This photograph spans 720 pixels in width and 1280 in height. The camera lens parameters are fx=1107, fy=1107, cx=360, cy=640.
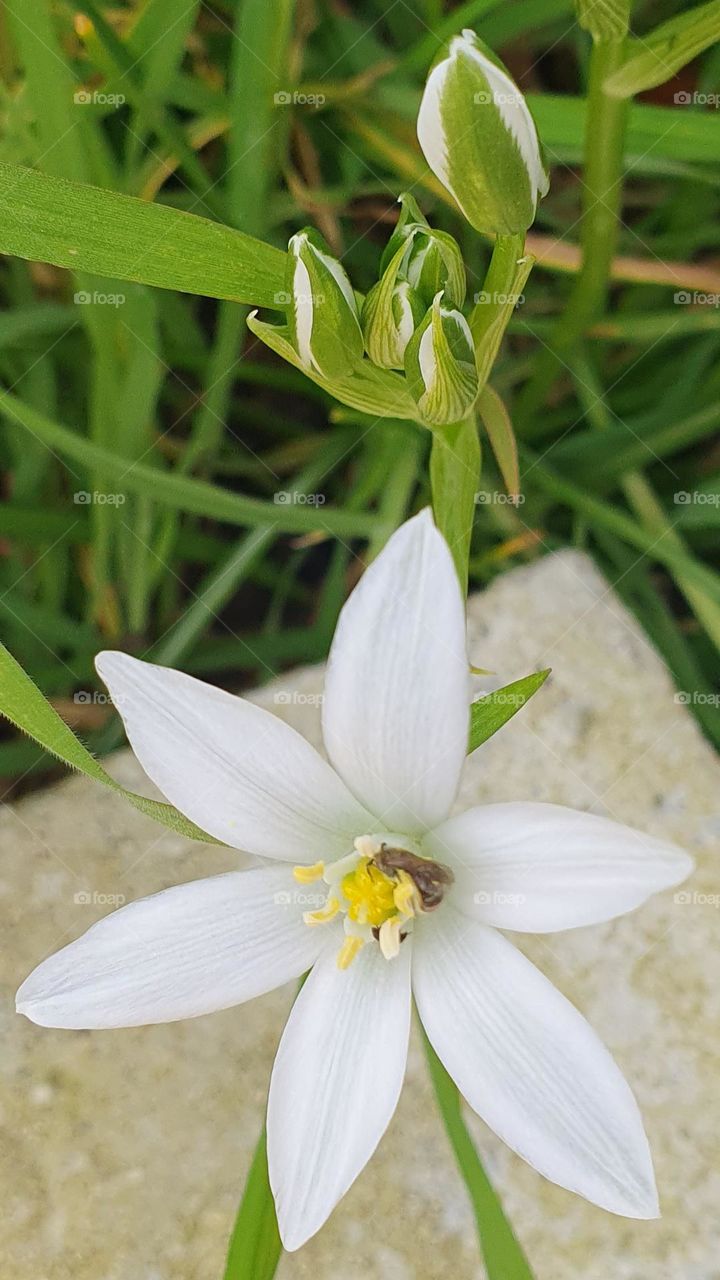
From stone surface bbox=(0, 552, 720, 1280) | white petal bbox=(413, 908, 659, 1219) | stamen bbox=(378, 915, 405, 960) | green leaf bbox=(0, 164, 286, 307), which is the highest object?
green leaf bbox=(0, 164, 286, 307)

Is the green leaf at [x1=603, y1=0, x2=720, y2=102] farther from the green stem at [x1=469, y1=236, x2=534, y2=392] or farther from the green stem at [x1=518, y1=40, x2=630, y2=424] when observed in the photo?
the green stem at [x1=469, y1=236, x2=534, y2=392]

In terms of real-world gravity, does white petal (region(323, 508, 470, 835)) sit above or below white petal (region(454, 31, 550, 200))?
below

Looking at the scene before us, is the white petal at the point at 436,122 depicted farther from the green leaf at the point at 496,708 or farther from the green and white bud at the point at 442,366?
the green leaf at the point at 496,708

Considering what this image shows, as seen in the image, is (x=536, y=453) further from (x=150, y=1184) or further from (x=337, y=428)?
(x=150, y=1184)

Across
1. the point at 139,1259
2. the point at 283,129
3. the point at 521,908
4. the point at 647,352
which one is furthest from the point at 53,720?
the point at 647,352

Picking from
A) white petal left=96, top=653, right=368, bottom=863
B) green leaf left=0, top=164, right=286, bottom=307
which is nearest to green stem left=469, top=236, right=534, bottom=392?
green leaf left=0, top=164, right=286, bottom=307

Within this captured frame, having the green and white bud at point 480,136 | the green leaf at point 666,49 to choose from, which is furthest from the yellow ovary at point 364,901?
the green leaf at point 666,49
